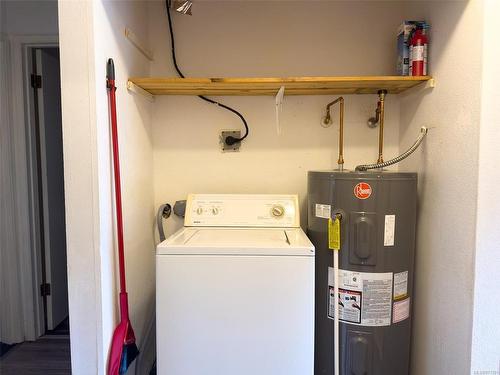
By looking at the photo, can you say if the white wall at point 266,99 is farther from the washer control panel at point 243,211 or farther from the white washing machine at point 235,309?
the white washing machine at point 235,309

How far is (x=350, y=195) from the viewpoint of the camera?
1314 millimetres

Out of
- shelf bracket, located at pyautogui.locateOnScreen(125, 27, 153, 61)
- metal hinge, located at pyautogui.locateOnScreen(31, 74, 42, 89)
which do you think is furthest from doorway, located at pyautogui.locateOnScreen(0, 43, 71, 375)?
shelf bracket, located at pyautogui.locateOnScreen(125, 27, 153, 61)

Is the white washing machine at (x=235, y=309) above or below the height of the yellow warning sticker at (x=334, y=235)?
below

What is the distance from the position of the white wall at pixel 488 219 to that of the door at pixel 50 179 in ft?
8.59

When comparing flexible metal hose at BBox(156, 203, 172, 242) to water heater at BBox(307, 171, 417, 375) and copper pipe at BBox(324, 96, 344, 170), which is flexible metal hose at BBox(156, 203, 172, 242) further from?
copper pipe at BBox(324, 96, 344, 170)

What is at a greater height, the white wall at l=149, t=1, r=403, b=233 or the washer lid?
the white wall at l=149, t=1, r=403, b=233

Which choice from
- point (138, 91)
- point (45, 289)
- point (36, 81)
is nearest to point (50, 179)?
point (36, 81)

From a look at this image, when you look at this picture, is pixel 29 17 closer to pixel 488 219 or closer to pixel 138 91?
pixel 138 91

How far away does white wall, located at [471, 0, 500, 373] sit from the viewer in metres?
1.04

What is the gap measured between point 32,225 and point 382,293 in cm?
230

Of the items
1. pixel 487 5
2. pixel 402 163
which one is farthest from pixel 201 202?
pixel 487 5

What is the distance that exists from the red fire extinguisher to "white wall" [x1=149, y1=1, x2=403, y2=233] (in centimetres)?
32

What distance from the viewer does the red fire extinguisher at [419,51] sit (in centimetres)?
139

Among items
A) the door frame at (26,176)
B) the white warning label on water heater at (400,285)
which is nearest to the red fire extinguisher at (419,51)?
the white warning label on water heater at (400,285)
